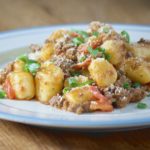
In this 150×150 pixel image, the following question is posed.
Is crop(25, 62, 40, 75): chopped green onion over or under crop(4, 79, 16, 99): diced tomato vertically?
over

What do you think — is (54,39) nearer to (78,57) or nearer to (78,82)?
(78,57)

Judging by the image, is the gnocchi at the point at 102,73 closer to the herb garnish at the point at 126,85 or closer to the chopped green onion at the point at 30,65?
the herb garnish at the point at 126,85

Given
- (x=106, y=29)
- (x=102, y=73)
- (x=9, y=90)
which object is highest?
(x=106, y=29)

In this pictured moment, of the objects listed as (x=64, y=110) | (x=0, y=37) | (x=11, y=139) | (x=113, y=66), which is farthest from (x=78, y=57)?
(x=0, y=37)

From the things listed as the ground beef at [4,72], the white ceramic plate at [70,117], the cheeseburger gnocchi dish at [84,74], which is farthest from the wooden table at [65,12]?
the ground beef at [4,72]

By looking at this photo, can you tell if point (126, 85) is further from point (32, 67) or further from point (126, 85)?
point (32, 67)

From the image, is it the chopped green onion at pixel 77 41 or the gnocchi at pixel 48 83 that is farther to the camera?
the chopped green onion at pixel 77 41

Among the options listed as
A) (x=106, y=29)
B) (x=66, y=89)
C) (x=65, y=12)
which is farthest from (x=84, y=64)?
(x=65, y=12)

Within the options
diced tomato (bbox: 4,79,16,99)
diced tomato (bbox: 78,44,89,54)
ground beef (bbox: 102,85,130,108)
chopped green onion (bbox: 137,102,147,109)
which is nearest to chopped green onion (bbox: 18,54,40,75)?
diced tomato (bbox: 4,79,16,99)

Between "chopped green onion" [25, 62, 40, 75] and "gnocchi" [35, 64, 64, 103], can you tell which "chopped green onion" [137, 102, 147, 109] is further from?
"chopped green onion" [25, 62, 40, 75]
